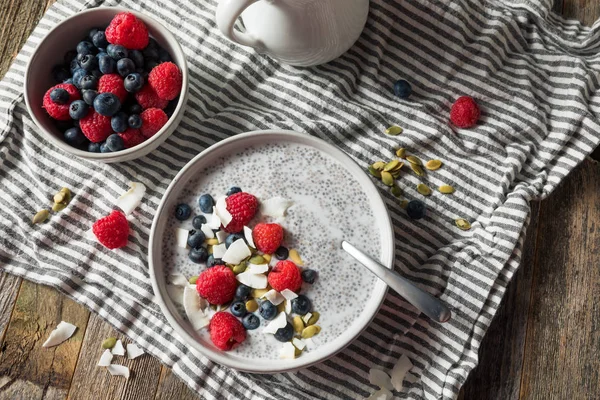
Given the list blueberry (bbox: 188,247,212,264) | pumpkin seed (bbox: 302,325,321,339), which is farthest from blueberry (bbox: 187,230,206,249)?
pumpkin seed (bbox: 302,325,321,339)

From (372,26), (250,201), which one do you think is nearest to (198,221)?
(250,201)

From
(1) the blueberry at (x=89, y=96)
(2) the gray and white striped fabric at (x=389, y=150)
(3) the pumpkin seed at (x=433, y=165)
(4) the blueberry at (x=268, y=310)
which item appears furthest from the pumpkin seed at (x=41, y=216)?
(3) the pumpkin seed at (x=433, y=165)

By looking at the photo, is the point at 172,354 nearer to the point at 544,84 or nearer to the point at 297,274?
the point at 297,274

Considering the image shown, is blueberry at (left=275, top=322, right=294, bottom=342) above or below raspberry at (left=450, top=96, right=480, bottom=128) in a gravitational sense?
below

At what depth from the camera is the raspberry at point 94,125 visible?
1.10 meters

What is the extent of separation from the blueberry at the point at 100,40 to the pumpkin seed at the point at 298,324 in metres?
0.55

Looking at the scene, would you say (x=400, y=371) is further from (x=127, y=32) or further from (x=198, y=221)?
(x=127, y=32)

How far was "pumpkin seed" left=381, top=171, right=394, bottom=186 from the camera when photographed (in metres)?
1.18

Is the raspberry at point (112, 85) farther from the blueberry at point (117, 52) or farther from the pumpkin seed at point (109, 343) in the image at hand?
the pumpkin seed at point (109, 343)

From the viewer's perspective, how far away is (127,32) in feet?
3.64

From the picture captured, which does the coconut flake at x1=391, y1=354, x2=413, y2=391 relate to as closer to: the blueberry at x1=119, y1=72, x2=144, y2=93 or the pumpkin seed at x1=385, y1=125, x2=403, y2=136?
the pumpkin seed at x1=385, y1=125, x2=403, y2=136

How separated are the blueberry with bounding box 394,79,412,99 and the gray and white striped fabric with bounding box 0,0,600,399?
0.05 feet

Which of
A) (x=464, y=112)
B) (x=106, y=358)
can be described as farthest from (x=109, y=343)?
(x=464, y=112)

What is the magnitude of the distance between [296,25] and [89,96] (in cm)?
35
